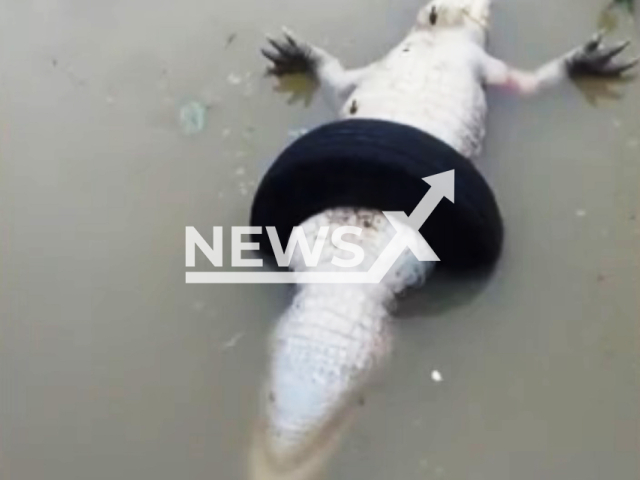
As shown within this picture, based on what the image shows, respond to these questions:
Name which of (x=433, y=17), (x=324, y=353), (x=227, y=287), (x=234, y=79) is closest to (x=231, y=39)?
(x=234, y=79)

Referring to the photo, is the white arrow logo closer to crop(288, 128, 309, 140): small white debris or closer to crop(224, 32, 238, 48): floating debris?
crop(288, 128, 309, 140): small white debris

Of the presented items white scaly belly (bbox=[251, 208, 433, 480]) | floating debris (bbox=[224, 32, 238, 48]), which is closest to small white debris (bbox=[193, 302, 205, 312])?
white scaly belly (bbox=[251, 208, 433, 480])

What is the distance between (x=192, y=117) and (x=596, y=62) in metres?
0.72

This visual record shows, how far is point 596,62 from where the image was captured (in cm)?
210

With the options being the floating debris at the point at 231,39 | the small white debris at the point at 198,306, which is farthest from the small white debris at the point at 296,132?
the small white debris at the point at 198,306

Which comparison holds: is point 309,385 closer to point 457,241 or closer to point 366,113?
point 457,241

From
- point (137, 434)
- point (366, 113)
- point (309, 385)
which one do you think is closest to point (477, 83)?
point (366, 113)

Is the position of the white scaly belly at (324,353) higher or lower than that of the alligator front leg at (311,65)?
lower

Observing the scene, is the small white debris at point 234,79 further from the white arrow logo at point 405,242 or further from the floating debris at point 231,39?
the white arrow logo at point 405,242

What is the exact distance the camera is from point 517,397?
65.4 inches

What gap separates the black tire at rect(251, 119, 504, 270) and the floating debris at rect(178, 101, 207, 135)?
13.2 inches

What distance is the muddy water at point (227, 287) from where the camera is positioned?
1.62 meters

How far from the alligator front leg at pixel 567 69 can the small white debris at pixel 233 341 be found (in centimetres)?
67

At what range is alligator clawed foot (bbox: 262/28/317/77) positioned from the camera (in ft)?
7.03
